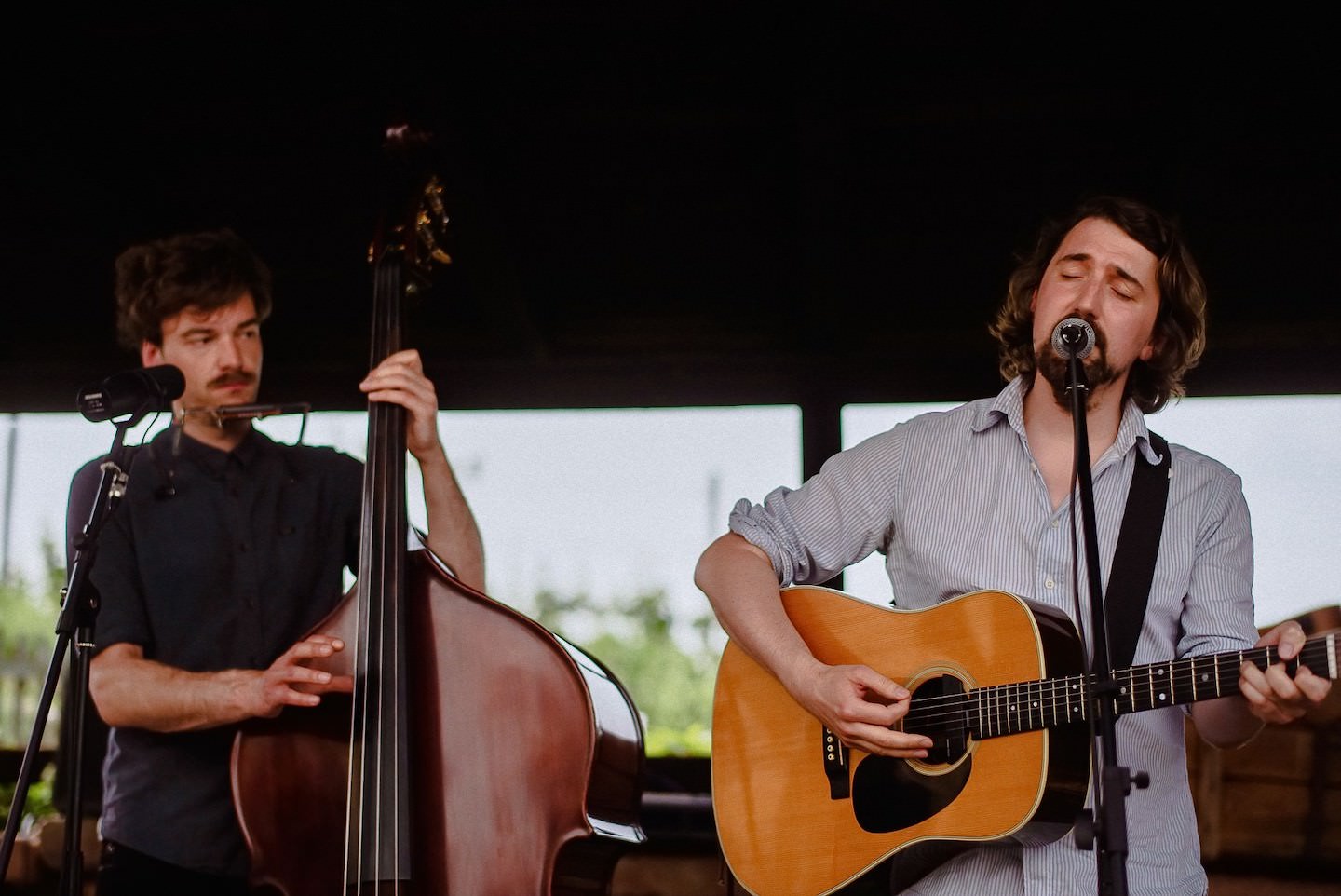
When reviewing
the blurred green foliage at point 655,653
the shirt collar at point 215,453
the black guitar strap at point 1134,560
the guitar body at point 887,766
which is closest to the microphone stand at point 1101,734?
the guitar body at point 887,766

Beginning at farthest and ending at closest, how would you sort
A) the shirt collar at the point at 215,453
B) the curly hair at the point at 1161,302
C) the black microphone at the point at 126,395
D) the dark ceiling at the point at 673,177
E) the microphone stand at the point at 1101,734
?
the dark ceiling at the point at 673,177 < the shirt collar at the point at 215,453 < the curly hair at the point at 1161,302 < the black microphone at the point at 126,395 < the microphone stand at the point at 1101,734

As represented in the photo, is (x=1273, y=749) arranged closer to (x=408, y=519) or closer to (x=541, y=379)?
(x=541, y=379)

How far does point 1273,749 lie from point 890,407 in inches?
79.7

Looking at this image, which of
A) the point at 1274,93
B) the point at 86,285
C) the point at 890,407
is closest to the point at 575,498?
the point at 890,407

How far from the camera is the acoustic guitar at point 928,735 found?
206 cm

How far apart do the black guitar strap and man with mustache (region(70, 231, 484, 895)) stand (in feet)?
4.23

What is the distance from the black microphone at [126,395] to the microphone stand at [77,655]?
0.06 metres

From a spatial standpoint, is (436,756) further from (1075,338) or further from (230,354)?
(1075,338)

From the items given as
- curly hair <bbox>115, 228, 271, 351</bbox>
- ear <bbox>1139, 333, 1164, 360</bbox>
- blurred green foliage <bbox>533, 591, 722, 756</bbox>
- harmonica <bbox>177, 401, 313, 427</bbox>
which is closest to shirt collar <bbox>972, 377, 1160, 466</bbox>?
ear <bbox>1139, 333, 1164, 360</bbox>

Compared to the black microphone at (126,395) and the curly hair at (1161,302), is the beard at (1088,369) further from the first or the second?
the black microphone at (126,395)

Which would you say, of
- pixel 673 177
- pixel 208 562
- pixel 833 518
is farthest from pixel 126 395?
pixel 673 177

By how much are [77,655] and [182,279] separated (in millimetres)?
1062

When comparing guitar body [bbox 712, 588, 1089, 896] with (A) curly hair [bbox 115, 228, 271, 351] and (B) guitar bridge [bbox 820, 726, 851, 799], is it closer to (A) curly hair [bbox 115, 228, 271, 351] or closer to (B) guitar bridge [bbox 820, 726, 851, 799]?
(B) guitar bridge [bbox 820, 726, 851, 799]

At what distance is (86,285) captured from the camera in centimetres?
563
